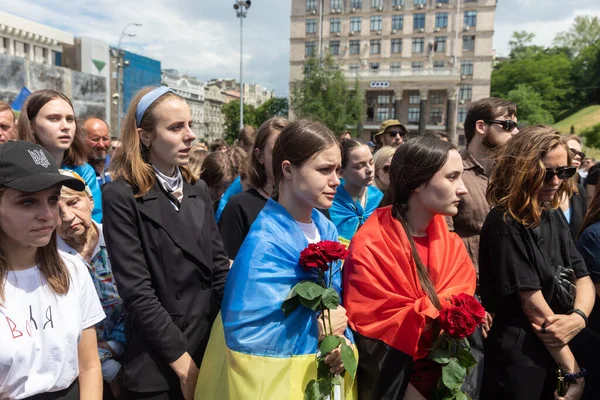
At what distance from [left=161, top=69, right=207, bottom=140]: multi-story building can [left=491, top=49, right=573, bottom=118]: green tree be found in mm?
57514

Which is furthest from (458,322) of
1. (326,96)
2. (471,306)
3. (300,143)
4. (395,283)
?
(326,96)

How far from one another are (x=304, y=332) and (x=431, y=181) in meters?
1.10

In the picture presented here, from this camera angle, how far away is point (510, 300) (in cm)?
277

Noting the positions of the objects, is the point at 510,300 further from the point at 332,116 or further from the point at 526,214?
the point at 332,116

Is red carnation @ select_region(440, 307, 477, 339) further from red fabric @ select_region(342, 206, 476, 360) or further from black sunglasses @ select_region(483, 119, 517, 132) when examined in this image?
black sunglasses @ select_region(483, 119, 517, 132)

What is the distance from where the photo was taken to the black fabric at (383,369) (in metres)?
2.32

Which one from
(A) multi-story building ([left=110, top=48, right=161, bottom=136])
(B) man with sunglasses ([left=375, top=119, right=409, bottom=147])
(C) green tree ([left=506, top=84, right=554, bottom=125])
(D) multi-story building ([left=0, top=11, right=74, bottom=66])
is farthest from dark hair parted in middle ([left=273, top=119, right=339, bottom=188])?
(C) green tree ([left=506, top=84, right=554, bottom=125])

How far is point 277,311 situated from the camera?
2137 mm

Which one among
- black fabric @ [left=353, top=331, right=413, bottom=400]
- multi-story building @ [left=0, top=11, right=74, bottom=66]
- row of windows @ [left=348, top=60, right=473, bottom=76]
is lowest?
black fabric @ [left=353, top=331, right=413, bottom=400]

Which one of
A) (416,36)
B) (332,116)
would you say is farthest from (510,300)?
(416,36)

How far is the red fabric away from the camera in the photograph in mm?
2309

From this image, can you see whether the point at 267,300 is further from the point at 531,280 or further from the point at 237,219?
the point at 531,280

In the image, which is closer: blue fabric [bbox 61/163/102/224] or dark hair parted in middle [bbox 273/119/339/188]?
dark hair parted in middle [bbox 273/119/339/188]

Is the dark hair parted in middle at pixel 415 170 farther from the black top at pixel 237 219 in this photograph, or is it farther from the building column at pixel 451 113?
the building column at pixel 451 113
